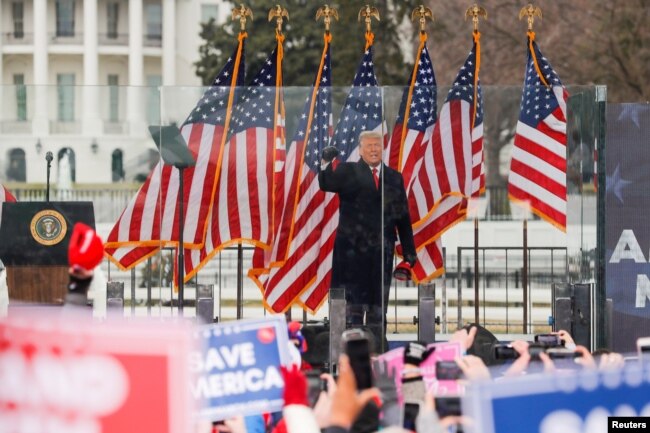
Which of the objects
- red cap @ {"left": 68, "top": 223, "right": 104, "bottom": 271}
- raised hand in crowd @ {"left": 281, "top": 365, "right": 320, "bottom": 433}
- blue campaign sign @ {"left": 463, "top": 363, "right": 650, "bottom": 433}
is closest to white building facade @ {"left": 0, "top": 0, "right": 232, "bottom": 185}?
red cap @ {"left": 68, "top": 223, "right": 104, "bottom": 271}

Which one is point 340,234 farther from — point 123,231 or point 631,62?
point 631,62

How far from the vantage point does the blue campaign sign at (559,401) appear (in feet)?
19.3

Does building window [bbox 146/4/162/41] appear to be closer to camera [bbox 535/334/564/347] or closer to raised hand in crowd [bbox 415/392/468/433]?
camera [bbox 535/334/564/347]

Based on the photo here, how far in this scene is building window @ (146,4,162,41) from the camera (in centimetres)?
8481

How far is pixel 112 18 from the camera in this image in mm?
84500

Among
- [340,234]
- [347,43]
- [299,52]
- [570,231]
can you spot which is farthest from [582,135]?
[299,52]

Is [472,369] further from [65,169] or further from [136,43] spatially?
[136,43]

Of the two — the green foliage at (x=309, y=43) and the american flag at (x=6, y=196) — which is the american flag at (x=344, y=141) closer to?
the american flag at (x=6, y=196)

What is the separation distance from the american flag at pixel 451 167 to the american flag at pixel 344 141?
546 millimetres

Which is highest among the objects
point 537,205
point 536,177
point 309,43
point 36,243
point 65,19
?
point 65,19

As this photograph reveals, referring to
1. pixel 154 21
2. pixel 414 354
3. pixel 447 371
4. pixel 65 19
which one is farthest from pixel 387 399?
pixel 154 21

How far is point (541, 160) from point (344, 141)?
1634 millimetres


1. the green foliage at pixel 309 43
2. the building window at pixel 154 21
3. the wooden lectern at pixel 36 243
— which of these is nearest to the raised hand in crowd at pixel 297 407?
the wooden lectern at pixel 36 243

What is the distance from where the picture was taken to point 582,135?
14.2 m
